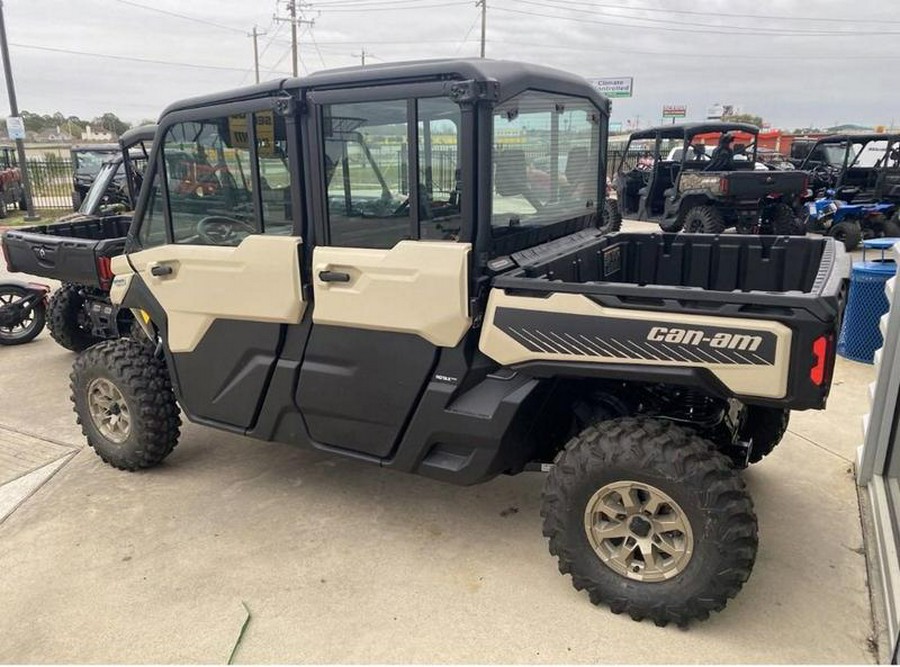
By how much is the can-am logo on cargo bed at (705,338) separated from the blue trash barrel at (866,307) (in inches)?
144

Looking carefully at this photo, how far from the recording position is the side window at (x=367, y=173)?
297 centimetres

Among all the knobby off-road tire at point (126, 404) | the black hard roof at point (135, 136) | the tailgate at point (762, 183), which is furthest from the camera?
the tailgate at point (762, 183)

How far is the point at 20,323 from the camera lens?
282 inches

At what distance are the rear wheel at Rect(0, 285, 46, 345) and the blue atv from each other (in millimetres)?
11343

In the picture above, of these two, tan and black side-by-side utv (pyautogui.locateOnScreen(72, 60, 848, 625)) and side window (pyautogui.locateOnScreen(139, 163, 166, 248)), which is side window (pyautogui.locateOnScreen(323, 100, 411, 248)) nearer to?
tan and black side-by-side utv (pyautogui.locateOnScreen(72, 60, 848, 625))

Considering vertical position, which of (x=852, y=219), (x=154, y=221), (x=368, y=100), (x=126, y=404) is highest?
(x=368, y=100)

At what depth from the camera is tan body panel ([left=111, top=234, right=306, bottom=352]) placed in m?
3.31

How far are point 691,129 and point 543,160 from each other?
30.4 feet

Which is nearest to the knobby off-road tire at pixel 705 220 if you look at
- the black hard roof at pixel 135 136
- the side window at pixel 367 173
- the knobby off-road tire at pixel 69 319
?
the black hard roof at pixel 135 136

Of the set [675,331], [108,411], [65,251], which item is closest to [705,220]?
[65,251]

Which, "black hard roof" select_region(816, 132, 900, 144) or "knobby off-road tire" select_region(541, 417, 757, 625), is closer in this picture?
"knobby off-road tire" select_region(541, 417, 757, 625)

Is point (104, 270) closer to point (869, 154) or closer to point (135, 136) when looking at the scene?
point (135, 136)

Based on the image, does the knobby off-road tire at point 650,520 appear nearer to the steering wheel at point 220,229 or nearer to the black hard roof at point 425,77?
the black hard roof at point 425,77

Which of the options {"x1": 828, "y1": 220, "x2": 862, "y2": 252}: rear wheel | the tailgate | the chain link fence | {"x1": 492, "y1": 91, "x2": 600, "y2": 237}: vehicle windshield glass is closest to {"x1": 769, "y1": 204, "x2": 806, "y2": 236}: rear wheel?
the tailgate
